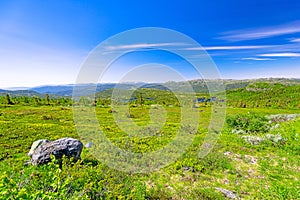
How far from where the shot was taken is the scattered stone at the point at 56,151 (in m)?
9.41

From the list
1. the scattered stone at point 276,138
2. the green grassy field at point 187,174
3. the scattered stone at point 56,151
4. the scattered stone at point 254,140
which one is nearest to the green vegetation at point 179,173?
the green grassy field at point 187,174

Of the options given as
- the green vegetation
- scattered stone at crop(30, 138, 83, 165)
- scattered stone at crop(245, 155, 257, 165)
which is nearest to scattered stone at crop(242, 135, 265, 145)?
the green vegetation

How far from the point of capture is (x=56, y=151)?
9688 millimetres

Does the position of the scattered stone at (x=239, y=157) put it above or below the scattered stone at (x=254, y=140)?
below

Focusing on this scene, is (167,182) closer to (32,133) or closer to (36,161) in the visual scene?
(36,161)

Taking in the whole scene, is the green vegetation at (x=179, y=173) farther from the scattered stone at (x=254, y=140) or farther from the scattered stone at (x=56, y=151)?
the scattered stone at (x=56, y=151)

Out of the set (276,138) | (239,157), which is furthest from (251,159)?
(276,138)

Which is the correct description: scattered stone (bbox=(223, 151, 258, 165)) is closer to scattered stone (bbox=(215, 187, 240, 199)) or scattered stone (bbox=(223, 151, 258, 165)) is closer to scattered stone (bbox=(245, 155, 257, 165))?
scattered stone (bbox=(245, 155, 257, 165))

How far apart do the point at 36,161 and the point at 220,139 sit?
508 inches

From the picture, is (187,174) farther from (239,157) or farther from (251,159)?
(251,159)

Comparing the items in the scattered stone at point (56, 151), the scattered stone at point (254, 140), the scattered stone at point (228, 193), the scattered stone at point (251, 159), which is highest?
the scattered stone at point (56, 151)

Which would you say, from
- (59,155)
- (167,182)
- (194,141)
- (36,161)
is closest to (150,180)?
(167,182)

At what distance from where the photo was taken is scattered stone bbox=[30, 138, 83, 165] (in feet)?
30.9

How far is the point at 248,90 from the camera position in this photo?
142125 millimetres
